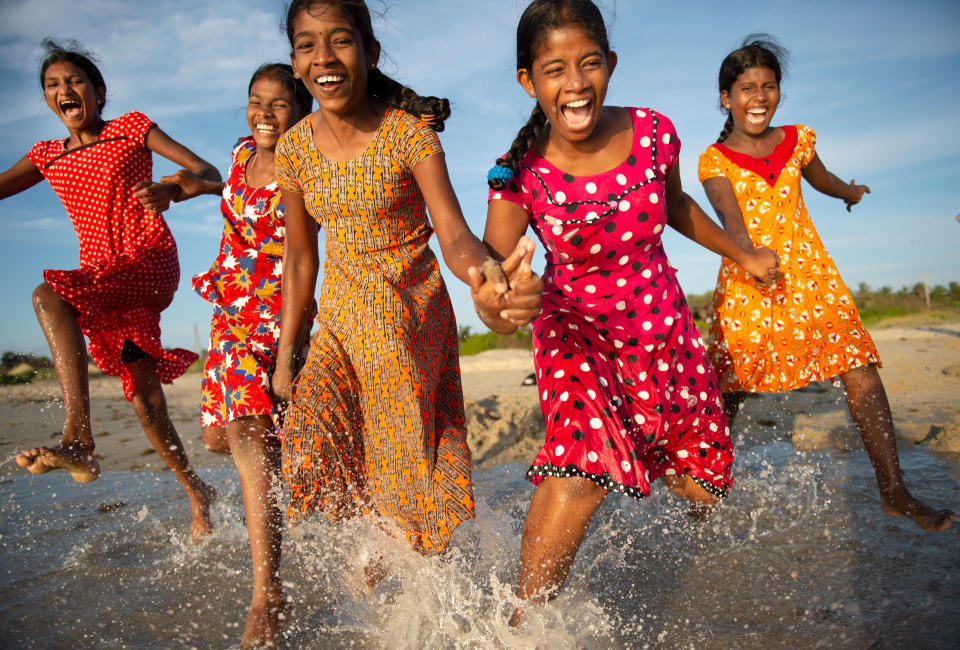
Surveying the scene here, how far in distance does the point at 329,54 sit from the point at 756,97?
247 cm

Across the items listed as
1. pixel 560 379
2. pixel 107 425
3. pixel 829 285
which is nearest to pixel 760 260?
pixel 829 285

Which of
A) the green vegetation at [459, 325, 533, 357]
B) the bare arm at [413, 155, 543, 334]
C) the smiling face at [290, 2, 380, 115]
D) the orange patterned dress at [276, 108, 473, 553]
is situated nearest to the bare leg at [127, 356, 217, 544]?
the orange patterned dress at [276, 108, 473, 553]

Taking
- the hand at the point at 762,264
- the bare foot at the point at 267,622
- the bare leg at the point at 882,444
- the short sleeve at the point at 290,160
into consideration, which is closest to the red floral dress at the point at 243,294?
the short sleeve at the point at 290,160

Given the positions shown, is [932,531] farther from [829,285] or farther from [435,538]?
[435,538]

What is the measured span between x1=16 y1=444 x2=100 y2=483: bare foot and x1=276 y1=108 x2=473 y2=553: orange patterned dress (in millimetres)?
1360

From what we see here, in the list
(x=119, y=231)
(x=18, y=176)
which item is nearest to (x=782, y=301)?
(x=119, y=231)

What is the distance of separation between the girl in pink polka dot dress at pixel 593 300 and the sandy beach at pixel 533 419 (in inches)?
104

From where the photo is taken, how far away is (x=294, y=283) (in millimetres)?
A: 3027

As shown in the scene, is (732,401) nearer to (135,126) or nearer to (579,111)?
(579,111)

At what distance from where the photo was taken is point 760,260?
328 centimetres

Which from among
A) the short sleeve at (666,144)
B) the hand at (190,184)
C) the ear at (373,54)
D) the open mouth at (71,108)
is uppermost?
the open mouth at (71,108)

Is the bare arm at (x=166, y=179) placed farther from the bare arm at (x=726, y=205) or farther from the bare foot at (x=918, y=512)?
the bare foot at (x=918, y=512)

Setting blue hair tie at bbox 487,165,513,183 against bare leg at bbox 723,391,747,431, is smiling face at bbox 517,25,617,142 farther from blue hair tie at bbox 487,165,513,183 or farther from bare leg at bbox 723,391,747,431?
→ bare leg at bbox 723,391,747,431

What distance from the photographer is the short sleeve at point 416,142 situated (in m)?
2.65
